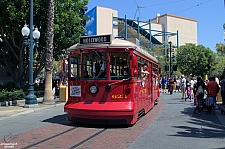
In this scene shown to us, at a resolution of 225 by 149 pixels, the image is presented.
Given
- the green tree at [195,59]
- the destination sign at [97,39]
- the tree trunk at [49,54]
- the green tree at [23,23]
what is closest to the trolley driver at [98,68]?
the destination sign at [97,39]

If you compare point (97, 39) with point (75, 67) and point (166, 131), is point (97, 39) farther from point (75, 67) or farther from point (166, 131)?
point (166, 131)

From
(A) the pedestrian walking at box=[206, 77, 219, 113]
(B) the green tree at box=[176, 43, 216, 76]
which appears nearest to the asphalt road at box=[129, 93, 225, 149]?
(A) the pedestrian walking at box=[206, 77, 219, 113]

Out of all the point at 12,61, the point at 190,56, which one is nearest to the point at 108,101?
the point at 12,61

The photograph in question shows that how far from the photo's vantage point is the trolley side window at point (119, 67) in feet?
28.4

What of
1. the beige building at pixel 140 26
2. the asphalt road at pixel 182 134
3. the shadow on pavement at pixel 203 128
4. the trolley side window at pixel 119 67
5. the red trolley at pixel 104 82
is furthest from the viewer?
the beige building at pixel 140 26

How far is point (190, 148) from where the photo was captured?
6.22 meters

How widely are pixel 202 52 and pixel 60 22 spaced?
3723cm

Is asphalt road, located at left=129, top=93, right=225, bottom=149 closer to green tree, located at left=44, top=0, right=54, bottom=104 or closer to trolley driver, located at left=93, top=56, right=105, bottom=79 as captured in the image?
trolley driver, located at left=93, top=56, right=105, bottom=79

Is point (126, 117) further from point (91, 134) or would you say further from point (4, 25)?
point (4, 25)

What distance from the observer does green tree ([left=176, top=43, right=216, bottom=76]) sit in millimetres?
49656

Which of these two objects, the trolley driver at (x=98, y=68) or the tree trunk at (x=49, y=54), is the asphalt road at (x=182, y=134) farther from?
the tree trunk at (x=49, y=54)

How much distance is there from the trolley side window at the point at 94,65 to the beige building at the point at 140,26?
30.4 m

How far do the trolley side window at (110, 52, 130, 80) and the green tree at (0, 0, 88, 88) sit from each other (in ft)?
34.1

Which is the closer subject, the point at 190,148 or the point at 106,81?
the point at 190,148
